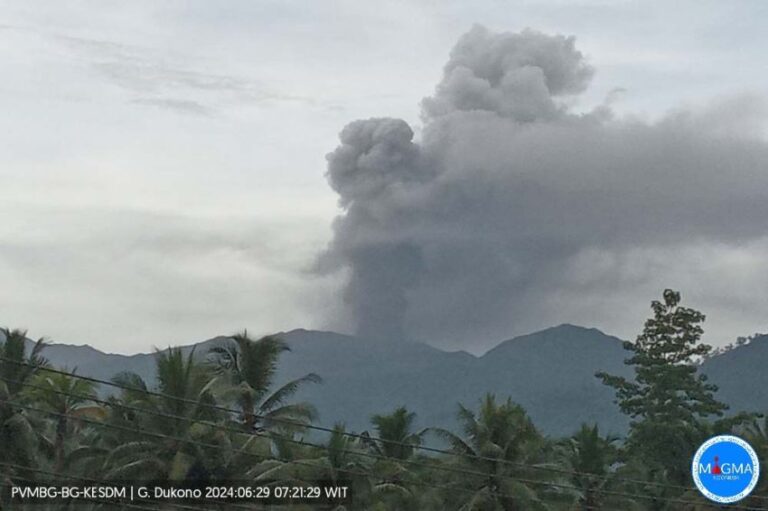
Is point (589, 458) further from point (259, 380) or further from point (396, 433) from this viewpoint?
point (259, 380)

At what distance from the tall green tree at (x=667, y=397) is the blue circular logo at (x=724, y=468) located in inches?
1632

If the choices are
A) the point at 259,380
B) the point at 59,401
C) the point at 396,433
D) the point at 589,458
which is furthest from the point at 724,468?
the point at 59,401

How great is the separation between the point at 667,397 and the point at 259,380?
40.4 metres

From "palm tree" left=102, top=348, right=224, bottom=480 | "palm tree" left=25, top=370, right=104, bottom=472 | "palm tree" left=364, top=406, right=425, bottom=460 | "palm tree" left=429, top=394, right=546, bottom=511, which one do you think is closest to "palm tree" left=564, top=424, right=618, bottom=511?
"palm tree" left=364, top=406, right=425, bottom=460

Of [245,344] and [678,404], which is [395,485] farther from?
[678,404]

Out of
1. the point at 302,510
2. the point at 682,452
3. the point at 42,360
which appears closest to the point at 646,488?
the point at 682,452

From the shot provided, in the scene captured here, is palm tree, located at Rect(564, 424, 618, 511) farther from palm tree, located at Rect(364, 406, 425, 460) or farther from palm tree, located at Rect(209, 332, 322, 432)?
palm tree, located at Rect(209, 332, 322, 432)

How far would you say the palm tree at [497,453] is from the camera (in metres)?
59.9

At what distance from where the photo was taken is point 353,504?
57875 mm

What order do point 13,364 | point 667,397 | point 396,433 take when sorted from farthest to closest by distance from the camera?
point 667,397, point 396,433, point 13,364

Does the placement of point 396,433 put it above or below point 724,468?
above

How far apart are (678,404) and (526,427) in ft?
108

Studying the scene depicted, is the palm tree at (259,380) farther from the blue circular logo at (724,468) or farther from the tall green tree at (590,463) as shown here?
the blue circular logo at (724,468)

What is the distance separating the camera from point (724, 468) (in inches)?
1799
